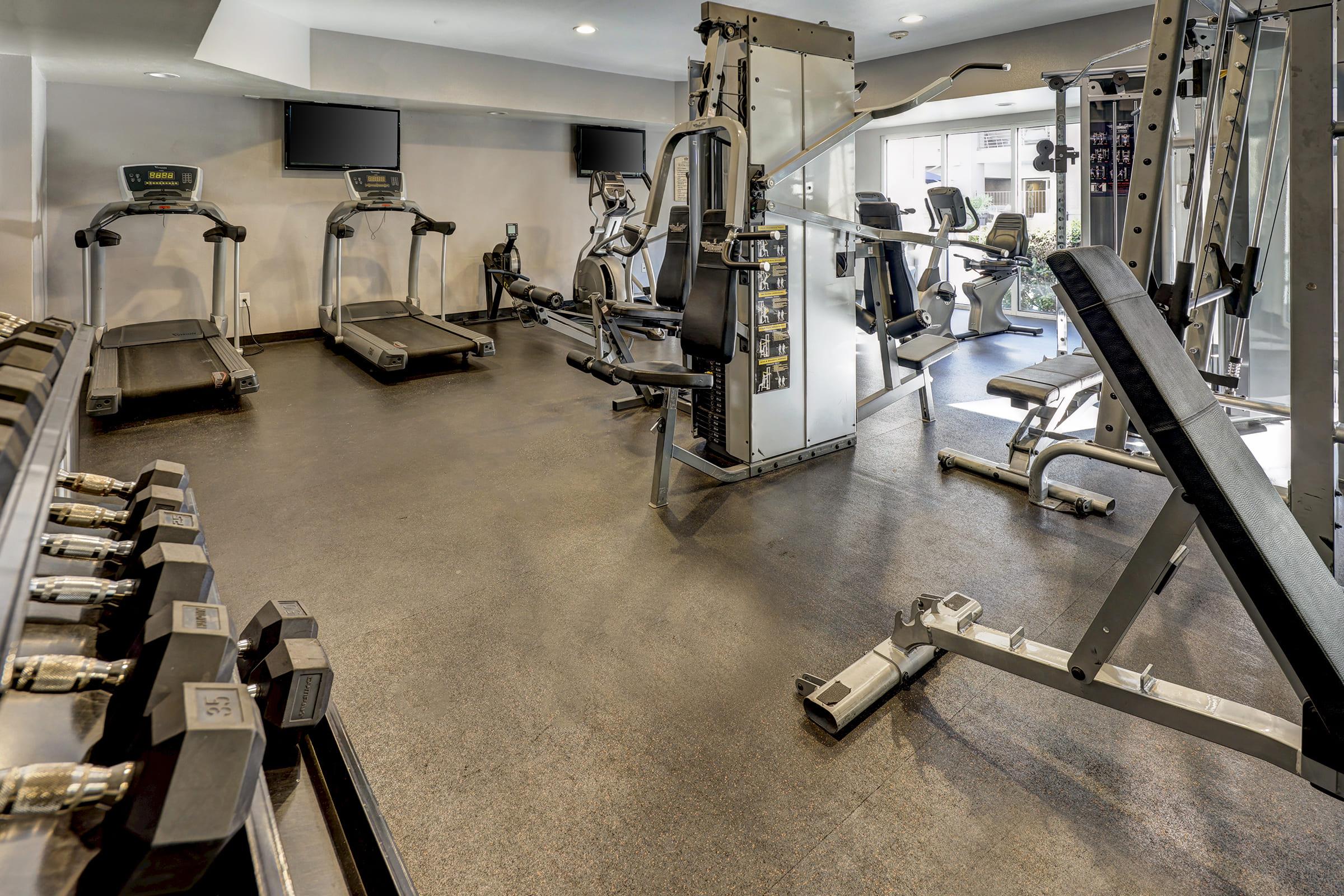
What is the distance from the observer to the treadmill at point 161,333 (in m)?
4.75

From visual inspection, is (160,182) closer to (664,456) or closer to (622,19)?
(622,19)

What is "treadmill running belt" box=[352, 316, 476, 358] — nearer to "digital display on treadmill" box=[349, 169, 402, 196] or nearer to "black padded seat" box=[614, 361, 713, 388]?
"digital display on treadmill" box=[349, 169, 402, 196]

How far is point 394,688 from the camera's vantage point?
198 centimetres

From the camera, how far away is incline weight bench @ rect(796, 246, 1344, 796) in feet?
4.35

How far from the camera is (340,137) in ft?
23.7

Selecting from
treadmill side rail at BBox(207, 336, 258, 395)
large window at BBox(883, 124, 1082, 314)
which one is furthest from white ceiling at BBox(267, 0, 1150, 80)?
treadmill side rail at BBox(207, 336, 258, 395)

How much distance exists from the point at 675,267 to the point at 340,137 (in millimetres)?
4272

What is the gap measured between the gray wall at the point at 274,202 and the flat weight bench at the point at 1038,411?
20.4 feet

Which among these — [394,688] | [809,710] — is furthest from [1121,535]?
[394,688]

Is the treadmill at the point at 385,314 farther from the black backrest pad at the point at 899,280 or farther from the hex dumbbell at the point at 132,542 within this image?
the hex dumbbell at the point at 132,542

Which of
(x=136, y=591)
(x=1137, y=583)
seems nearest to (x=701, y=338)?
(x=1137, y=583)

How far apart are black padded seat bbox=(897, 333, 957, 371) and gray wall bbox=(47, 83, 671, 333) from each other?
5554 millimetres

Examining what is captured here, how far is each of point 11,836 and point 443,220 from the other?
827 centimetres

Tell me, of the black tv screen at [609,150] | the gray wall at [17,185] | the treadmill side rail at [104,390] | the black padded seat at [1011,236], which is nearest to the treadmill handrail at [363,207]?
the gray wall at [17,185]
